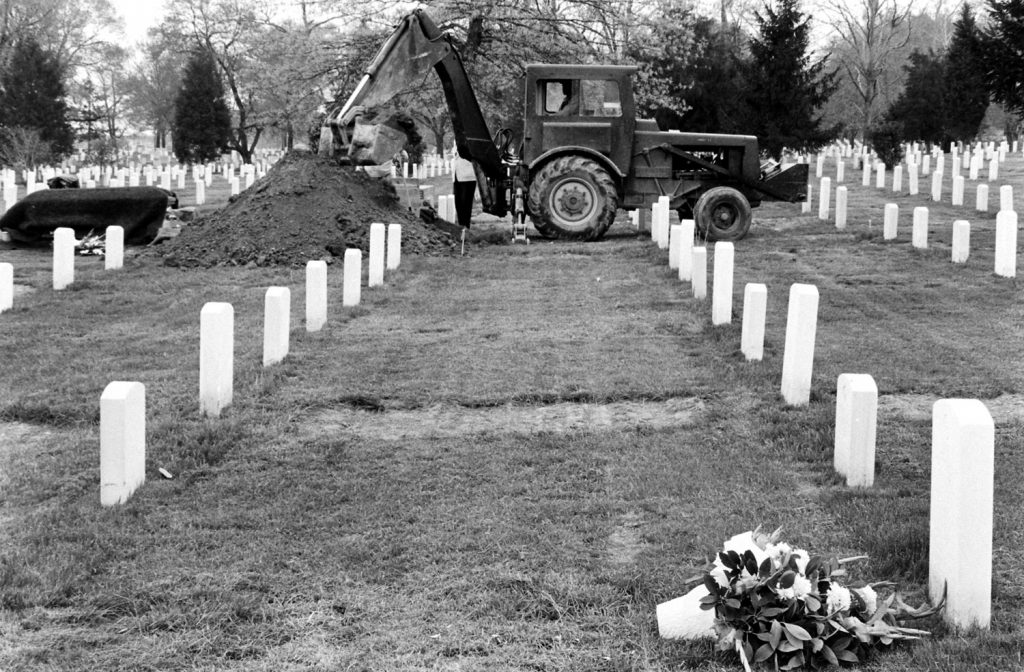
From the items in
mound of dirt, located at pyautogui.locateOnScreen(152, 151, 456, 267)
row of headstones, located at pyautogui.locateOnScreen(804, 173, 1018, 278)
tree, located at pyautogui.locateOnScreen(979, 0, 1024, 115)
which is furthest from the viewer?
tree, located at pyautogui.locateOnScreen(979, 0, 1024, 115)

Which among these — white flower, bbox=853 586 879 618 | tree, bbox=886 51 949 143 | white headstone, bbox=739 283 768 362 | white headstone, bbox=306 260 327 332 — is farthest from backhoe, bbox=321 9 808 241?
tree, bbox=886 51 949 143

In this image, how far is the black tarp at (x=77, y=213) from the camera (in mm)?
21844

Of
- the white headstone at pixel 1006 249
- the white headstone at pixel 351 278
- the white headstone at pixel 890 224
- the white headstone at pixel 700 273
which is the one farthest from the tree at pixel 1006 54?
the white headstone at pixel 351 278

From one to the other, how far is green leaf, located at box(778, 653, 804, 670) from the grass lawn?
0.94 ft

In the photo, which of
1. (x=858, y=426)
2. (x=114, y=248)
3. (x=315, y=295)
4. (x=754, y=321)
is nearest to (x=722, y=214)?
(x=114, y=248)

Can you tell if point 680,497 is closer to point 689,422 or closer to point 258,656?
point 689,422

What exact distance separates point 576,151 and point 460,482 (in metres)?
15.6

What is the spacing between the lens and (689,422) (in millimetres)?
8414

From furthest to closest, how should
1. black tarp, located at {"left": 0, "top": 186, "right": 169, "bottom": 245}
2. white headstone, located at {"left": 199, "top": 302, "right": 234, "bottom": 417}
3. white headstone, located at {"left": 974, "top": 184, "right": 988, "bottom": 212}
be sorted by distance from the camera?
white headstone, located at {"left": 974, "top": 184, "right": 988, "bottom": 212} < black tarp, located at {"left": 0, "top": 186, "right": 169, "bottom": 245} < white headstone, located at {"left": 199, "top": 302, "right": 234, "bottom": 417}

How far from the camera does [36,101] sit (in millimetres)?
49312

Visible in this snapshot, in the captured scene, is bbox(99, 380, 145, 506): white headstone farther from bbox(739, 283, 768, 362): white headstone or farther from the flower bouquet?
bbox(739, 283, 768, 362): white headstone

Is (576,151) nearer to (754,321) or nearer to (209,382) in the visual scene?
(754,321)

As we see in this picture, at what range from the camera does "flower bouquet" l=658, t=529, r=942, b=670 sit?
14.9 feet

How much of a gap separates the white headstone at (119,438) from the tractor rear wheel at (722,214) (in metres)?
16.3
